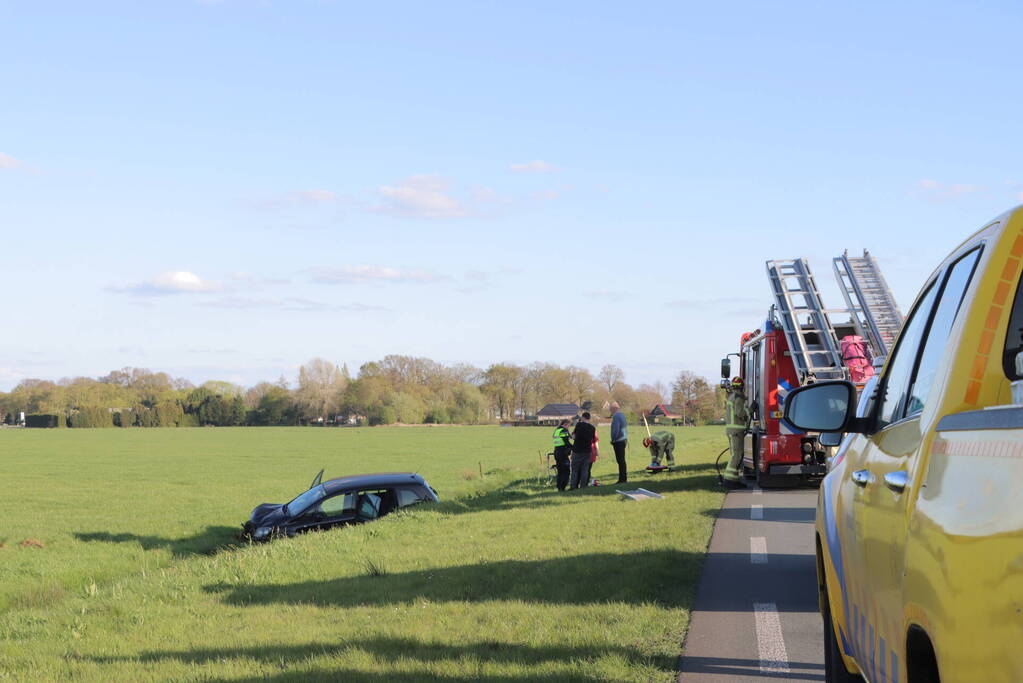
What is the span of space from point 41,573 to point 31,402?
19689 centimetres

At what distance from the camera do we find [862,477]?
3.80 meters

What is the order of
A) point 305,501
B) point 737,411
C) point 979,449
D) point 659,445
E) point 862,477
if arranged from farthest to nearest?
point 659,445, point 737,411, point 305,501, point 862,477, point 979,449

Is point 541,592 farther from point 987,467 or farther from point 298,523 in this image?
point 298,523

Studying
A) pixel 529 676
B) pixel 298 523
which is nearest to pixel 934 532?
pixel 529 676

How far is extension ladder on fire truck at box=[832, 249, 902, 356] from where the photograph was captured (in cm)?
1781

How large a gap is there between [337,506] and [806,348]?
855cm

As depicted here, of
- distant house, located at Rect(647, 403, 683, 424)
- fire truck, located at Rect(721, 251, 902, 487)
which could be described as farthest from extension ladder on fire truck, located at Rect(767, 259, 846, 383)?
distant house, located at Rect(647, 403, 683, 424)

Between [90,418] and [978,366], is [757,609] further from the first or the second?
[90,418]

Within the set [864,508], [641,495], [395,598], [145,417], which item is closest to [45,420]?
[145,417]

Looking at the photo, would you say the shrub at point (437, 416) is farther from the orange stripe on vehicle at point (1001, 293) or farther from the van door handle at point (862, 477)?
the orange stripe on vehicle at point (1001, 293)

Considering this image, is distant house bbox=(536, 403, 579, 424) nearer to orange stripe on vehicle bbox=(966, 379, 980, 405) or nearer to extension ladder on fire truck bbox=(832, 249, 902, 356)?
extension ladder on fire truck bbox=(832, 249, 902, 356)

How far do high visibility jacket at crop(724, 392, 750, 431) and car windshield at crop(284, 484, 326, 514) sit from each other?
26.9 feet

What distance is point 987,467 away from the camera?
219 cm

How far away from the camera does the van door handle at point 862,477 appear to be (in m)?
3.62
